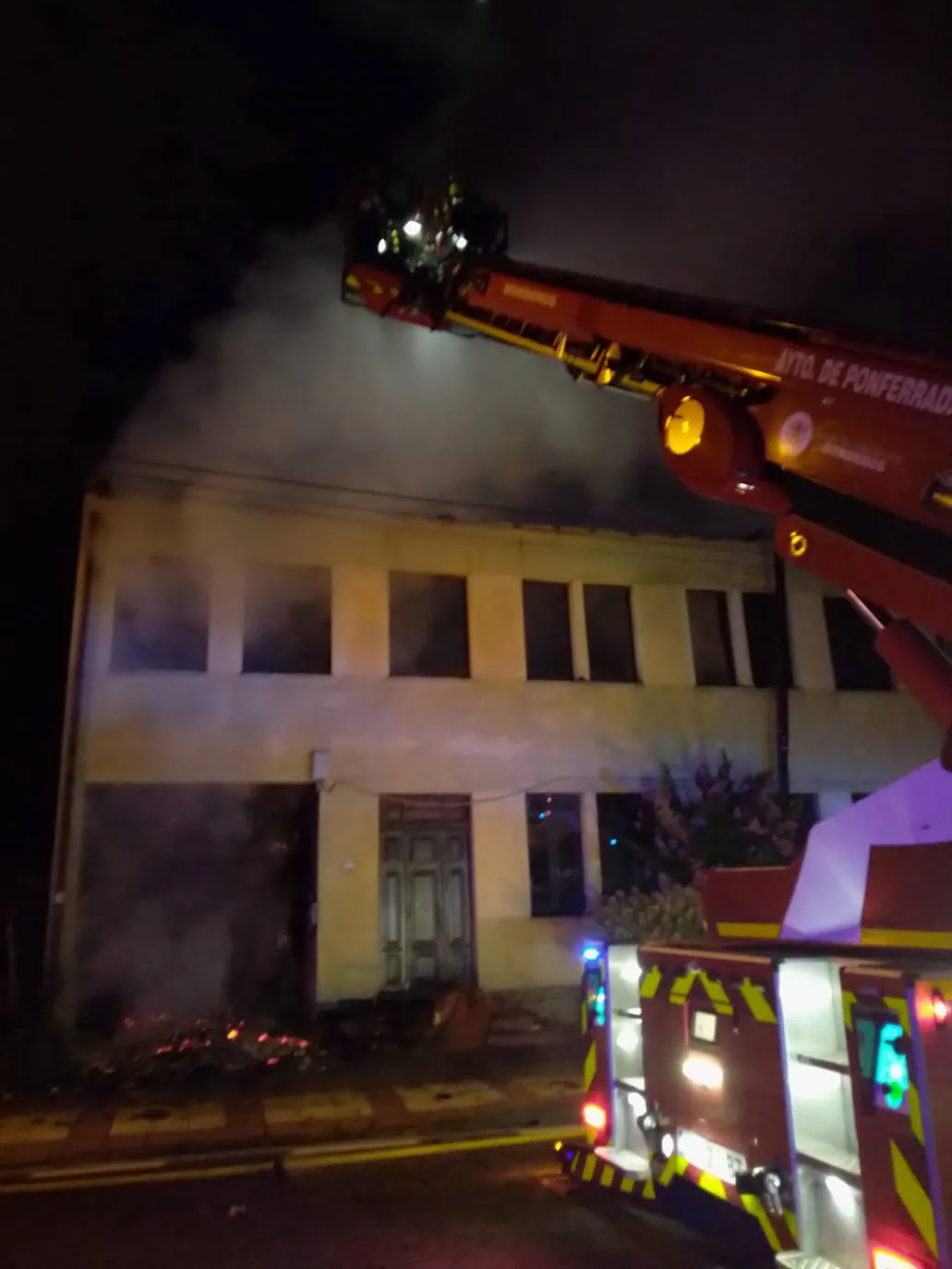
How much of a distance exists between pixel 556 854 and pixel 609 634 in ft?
9.83

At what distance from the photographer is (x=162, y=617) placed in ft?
36.0

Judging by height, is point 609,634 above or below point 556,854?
above

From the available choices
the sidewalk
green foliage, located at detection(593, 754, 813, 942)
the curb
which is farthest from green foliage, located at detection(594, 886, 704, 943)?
the curb

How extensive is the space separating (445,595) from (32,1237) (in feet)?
27.5

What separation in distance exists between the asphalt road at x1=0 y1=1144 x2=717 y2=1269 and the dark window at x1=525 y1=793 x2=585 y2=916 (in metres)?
5.85

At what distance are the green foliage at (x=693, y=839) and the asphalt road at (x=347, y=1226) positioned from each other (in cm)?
463

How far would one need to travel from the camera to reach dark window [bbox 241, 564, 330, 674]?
36.8 ft

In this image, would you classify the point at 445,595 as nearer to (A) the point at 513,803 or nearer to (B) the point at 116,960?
(A) the point at 513,803

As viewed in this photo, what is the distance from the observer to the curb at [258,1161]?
222 inches

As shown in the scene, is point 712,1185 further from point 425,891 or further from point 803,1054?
point 425,891

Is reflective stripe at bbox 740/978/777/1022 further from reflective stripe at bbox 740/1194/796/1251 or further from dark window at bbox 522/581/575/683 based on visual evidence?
dark window at bbox 522/581/575/683

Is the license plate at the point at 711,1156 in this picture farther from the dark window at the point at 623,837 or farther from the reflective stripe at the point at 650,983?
the dark window at the point at 623,837

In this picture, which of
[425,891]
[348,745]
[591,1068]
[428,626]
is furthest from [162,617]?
[591,1068]

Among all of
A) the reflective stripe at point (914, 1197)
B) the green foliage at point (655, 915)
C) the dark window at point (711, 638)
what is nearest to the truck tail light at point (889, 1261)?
the reflective stripe at point (914, 1197)
